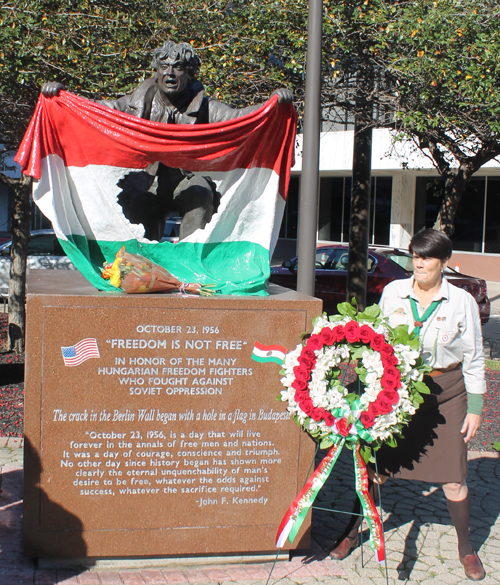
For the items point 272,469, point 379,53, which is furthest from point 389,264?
point 272,469

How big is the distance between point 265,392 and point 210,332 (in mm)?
465

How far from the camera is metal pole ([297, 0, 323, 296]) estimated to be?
5.95 meters

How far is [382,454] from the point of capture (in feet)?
13.2

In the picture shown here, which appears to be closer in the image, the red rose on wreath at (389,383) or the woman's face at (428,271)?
the red rose on wreath at (389,383)

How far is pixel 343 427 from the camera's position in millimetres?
3471

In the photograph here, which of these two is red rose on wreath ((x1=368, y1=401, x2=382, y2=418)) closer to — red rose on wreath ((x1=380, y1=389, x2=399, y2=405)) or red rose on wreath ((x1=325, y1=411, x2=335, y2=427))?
red rose on wreath ((x1=380, y1=389, x2=399, y2=405))

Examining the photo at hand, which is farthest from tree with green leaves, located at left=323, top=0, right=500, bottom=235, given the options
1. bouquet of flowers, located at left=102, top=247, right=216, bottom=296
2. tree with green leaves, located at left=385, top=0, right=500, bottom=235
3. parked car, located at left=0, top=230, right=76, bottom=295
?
parked car, located at left=0, top=230, right=76, bottom=295

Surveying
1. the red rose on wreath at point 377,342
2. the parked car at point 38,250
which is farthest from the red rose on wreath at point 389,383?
the parked car at point 38,250

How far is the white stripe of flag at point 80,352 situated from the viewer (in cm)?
368

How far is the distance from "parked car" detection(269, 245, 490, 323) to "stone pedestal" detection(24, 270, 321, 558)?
29.1ft

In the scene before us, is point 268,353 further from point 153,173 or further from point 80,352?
point 153,173

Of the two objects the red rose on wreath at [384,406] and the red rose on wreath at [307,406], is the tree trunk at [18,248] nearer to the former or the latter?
the red rose on wreath at [307,406]

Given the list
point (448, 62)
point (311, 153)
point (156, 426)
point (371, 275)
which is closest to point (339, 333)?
point (156, 426)

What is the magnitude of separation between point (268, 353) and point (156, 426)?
73 centimetres
